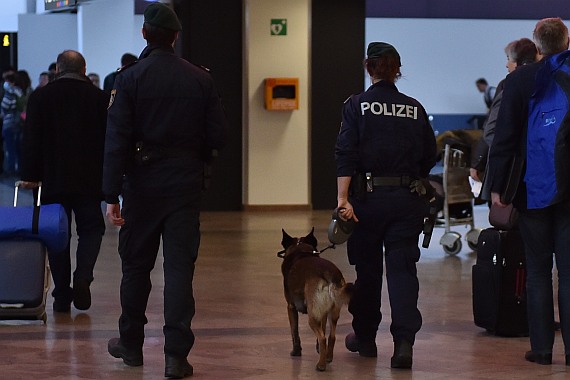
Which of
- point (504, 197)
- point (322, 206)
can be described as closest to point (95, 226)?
point (504, 197)

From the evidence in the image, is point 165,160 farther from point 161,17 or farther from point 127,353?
point 127,353

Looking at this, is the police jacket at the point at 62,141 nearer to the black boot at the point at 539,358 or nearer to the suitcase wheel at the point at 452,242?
the black boot at the point at 539,358

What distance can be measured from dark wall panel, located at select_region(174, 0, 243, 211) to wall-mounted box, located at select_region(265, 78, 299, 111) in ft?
1.35

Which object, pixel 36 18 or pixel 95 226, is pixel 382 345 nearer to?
pixel 95 226

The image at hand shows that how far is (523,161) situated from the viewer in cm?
571

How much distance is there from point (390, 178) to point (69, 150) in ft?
7.41

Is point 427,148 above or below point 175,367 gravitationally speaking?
above

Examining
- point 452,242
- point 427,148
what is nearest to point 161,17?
point 427,148

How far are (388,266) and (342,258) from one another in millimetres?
4325

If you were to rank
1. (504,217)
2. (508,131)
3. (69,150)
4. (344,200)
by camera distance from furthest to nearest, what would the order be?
(69,150) → (504,217) → (508,131) → (344,200)

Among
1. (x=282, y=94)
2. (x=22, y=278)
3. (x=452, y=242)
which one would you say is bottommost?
(x=452, y=242)

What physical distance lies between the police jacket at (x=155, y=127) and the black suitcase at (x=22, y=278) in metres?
1.55

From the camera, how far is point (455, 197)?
34.6ft

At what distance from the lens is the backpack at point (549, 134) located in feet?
18.1
